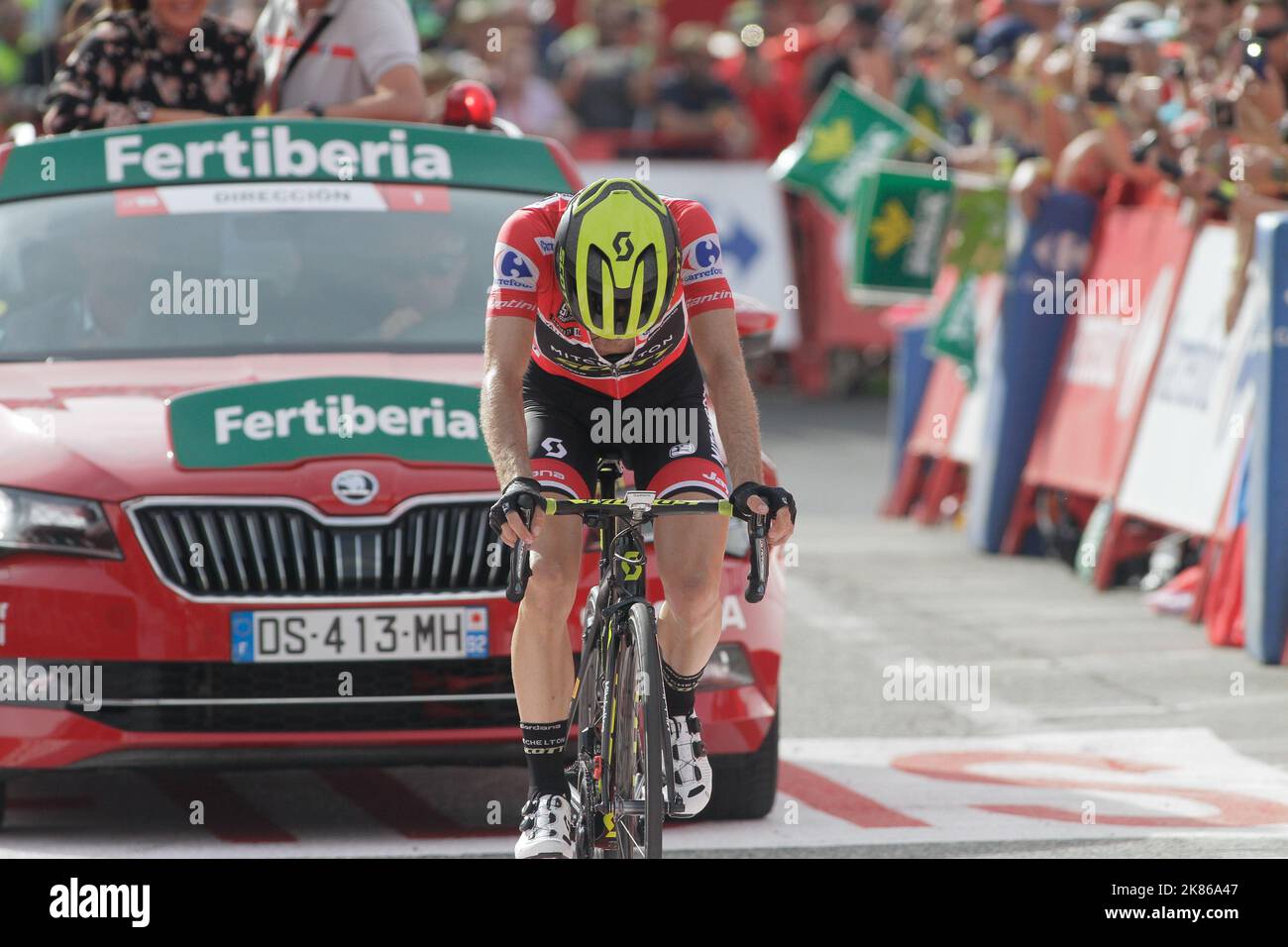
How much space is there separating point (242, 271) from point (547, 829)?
95.3 inches

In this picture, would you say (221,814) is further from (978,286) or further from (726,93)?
(726,93)

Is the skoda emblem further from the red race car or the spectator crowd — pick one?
the spectator crowd

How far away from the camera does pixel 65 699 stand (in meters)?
6.34

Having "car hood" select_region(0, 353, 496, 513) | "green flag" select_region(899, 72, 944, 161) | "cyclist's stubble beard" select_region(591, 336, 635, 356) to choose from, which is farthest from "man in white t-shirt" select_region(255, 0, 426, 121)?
"green flag" select_region(899, 72, 944, 161)

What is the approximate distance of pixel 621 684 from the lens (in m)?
5.53

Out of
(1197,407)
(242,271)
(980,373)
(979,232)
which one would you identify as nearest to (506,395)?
(242,271)

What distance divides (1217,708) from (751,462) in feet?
11.3

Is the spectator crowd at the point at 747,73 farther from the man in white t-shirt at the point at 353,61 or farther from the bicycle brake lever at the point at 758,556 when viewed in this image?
the bicycle brake lever at the point at 758,556

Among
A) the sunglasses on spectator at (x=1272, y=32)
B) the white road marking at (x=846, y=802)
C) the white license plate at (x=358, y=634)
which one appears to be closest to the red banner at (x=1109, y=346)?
the sunglasses on spectator at (x=1272, y=32)

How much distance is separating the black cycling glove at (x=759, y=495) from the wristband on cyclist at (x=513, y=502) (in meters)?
0.44

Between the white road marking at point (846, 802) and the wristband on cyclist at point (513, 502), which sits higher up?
the wristband on cyclist at point (513, 502)

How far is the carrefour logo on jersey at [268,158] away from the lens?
304 inches

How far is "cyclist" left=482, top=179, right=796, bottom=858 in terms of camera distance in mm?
5645

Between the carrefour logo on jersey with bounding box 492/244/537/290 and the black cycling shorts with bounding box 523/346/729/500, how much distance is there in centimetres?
31
